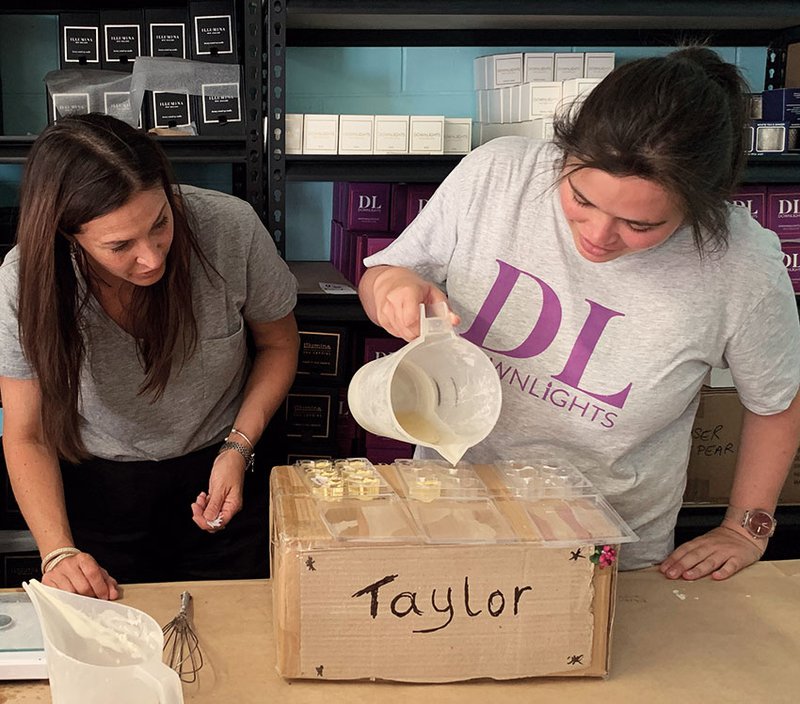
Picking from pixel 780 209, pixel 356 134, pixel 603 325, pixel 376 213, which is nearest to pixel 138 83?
pixel 356 134

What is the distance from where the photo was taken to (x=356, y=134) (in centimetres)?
202

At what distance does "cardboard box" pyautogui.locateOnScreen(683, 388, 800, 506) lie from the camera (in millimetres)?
2230

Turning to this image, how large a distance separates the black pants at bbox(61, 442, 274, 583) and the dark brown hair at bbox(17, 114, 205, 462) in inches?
6.5

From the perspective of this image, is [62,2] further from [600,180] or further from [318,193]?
[600,180]

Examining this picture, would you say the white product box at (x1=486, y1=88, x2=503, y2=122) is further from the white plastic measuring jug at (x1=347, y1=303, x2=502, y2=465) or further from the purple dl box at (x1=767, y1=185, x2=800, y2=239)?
the white plastic measuring jug at (x1=347, y1=303, x2=502, y2=465)

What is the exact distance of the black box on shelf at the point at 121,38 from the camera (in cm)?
208

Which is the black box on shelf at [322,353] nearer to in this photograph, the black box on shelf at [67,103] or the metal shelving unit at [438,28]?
the metal shelving unit at [438,28]

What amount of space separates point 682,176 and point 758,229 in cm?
28

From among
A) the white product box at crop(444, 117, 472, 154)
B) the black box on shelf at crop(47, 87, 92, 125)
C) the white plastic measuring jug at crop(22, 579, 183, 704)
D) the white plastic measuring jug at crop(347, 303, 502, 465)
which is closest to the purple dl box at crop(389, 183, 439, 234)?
the white product box at crop(444, 117, 472, 154)

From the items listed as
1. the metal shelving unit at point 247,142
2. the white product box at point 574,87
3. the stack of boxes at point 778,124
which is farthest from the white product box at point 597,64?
the metal shelving unit at point 247,142

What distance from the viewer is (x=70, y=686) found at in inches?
A: 33.2

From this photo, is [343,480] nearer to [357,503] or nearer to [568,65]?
[357,503]

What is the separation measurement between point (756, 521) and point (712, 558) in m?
0.10

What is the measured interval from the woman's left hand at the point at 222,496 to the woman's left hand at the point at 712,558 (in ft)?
2.05
